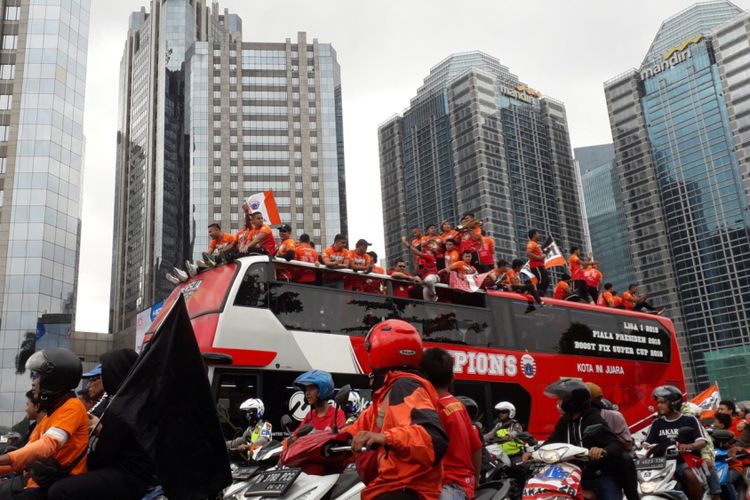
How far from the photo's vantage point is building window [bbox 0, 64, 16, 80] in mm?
59250

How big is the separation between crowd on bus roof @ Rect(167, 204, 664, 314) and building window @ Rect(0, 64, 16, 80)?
187 ft

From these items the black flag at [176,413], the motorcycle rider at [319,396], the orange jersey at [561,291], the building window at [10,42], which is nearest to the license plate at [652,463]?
the motorcycle rider at [319,396]

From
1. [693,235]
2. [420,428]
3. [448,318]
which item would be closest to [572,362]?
[448,318]

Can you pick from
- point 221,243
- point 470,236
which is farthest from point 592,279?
point 221,243

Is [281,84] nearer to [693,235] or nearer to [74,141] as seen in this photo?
[74,141]

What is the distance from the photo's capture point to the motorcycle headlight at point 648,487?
6.09m

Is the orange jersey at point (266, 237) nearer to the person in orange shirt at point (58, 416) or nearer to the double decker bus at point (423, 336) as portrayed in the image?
the double decker bus at point (423, 336)

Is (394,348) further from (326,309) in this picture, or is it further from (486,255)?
(486,255)

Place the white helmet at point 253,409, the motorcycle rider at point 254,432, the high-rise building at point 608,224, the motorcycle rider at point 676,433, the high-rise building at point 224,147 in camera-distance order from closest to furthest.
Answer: the motorcycle rider at point 254,432
the motorcycle rider at point 676,433
the white helmet at point 253,409
the high-rise building at point 224,147
the high-rise building at point 608,224

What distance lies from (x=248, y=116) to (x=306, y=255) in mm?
89295

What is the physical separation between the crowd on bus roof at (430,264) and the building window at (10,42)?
58907 mm

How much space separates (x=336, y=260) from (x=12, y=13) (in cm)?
6263

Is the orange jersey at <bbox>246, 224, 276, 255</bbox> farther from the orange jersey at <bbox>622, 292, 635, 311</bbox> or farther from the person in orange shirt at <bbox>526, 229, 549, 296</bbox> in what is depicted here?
the orange jersey at <bbox>622, 292, 635, 311</bbox>

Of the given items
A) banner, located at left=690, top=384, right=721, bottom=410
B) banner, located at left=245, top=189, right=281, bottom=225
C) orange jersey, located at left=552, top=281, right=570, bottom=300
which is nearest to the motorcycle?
banner, located at left=245, top=189, right=281, bottom=225
